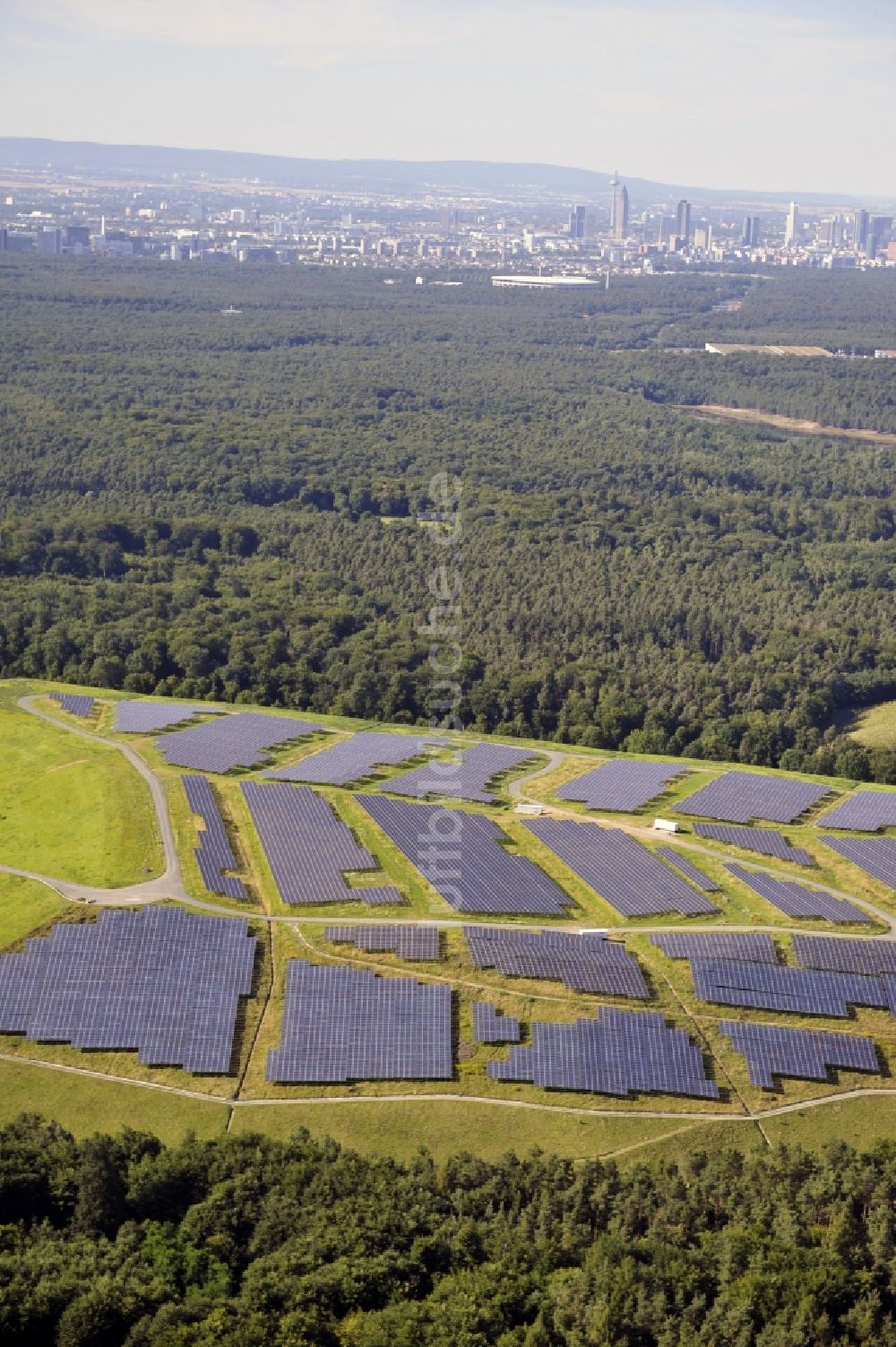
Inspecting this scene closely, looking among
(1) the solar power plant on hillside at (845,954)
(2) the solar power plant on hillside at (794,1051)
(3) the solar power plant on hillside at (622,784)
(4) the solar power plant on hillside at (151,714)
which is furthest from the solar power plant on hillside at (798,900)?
(4) the solar power plant on hillside at (151,714)

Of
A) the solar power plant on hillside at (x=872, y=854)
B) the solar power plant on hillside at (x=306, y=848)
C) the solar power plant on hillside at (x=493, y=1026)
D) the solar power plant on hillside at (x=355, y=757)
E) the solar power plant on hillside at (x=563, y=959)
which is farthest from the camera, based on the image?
the solar power plant on hillside at (x=355, y=757)

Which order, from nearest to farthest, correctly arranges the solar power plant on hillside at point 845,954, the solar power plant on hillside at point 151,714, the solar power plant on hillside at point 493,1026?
the solar power plant on hillside at point 493,1026 → the solar power plant on hillside at point 845,954 → the solar power plant on hillside at point 151,714

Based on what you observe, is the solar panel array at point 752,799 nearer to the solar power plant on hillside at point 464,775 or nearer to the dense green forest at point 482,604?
the dense green forest at point 482,604

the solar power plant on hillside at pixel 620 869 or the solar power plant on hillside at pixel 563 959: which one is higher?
the solar power plant on hillside at pixel 620 869

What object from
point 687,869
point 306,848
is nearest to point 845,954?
point 687,869

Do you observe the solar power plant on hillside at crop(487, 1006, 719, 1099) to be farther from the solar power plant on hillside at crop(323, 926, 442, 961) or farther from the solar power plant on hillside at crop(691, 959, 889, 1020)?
the solar power plant on hillside at crop(323, 926, 442, 961)

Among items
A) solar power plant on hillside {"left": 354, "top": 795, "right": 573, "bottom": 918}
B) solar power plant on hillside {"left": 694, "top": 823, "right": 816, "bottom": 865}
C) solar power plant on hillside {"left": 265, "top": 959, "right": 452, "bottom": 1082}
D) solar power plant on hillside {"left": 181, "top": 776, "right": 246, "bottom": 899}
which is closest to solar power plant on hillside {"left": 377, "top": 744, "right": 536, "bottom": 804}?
solar power plant on hillside {"left": 354, "top": 795, "right": 573, "bottom": 918}

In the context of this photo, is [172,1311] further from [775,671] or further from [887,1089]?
[775,671]
